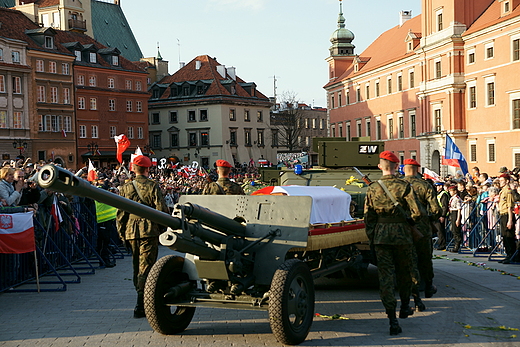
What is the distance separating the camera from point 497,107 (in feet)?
163

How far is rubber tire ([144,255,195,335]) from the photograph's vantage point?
831 cm

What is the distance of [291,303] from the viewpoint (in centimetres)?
801

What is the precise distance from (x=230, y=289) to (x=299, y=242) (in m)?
1.04

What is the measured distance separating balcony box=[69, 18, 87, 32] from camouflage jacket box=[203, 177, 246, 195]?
7431cm

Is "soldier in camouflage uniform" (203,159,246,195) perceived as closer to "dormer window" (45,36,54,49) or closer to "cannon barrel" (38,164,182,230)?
"cannon barrel" (38,164,182,230)

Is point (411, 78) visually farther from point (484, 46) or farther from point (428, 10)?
point (484, 46)

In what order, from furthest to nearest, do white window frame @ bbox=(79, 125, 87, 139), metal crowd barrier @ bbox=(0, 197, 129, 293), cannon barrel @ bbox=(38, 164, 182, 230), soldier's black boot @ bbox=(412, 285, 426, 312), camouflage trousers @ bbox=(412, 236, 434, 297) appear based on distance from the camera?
1. white window frame @ bbox=(79, 125, 87, 139)
2. metal crowd barrier @ bbox=(0, 197, 129, 293)
3. camouflage trousers @ bbox=(412, 236, 434, 297)
4. soldier's black boot @ bbox=(412, 285, 426, 312)
5. cannon barrel @ bbox=(38, 164, 182, 230)

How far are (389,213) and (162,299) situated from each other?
3.06 meters

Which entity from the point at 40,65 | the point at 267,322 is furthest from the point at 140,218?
the point at 40,65

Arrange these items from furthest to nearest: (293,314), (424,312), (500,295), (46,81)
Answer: (46,81)
(500,295)
(424,312)
(293,314)

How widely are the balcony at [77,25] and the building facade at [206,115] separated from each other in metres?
11.4


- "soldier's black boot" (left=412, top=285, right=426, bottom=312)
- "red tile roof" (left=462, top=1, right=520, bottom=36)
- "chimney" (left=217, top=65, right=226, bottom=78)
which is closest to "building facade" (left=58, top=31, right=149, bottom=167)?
"chimney" (left=217, top=65, right=226, bottom=78)

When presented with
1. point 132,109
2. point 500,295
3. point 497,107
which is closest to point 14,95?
point 132,109

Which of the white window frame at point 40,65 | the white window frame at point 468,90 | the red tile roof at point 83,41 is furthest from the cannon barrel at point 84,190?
the red tile roof at point 83,41
